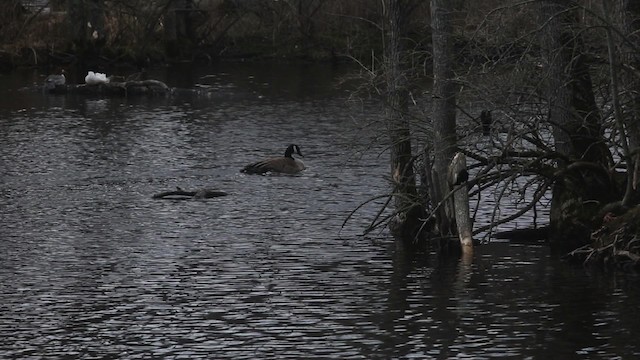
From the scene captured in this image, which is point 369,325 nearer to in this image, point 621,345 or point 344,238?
point 621,345

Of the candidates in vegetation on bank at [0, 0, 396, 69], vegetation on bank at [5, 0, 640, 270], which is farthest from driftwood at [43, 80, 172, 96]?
vegetation on bank at [5, 0, 640, 270]

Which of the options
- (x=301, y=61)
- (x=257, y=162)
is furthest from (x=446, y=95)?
(x=301, y=61)

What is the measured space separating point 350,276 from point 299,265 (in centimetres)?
120

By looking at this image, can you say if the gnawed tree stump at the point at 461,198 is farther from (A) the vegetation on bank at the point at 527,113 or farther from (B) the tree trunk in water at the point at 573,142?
(B) the tree trunk in water at the point at 573,142

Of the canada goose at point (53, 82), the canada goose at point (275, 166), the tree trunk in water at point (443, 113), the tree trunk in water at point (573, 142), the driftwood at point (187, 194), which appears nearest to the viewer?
the tree trunk in water at point (573, 142)

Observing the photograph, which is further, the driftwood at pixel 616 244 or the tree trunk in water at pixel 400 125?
the tree trunk in water at pixel 400 125

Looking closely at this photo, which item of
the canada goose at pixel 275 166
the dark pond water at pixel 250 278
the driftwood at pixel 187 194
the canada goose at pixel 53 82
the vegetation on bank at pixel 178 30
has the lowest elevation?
the dark pond water at pixel 250 278

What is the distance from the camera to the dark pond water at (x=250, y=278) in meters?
16.6

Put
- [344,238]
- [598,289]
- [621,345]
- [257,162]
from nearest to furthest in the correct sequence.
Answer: [621,345] < [598,289] < [344,238] < [257,162]

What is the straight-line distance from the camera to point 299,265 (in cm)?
2108

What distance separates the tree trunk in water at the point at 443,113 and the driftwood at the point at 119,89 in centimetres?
2872

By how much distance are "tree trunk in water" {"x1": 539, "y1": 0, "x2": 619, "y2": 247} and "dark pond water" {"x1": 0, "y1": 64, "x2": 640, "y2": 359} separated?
830 mm

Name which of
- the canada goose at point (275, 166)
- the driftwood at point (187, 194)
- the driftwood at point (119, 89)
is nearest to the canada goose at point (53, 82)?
the driftwood at point (119, 89)

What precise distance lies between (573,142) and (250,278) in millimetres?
6014
